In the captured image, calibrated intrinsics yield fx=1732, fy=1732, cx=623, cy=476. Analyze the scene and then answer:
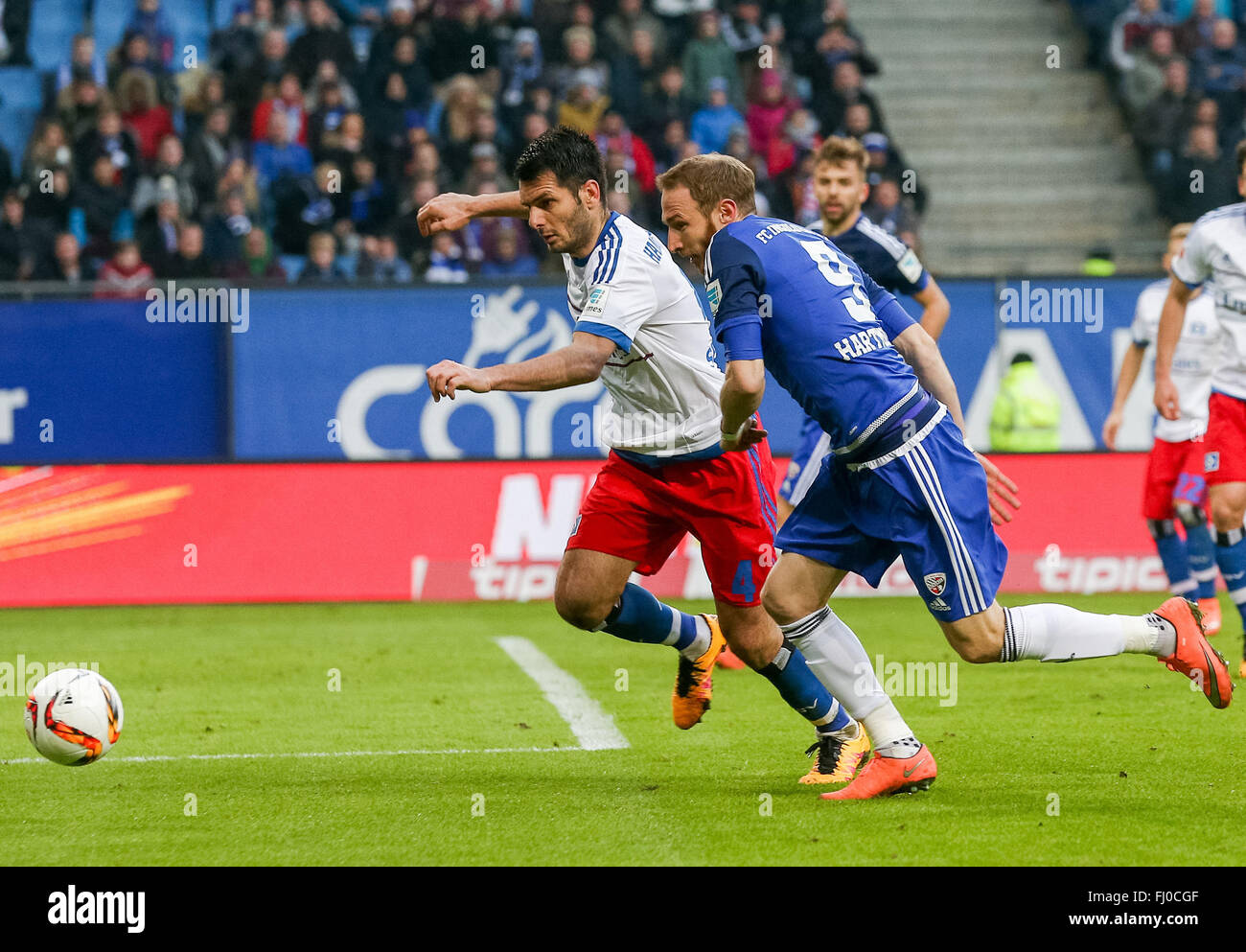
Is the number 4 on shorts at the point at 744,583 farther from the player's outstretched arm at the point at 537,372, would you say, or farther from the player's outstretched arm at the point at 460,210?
the player's outstretched arm at the point at 460,210

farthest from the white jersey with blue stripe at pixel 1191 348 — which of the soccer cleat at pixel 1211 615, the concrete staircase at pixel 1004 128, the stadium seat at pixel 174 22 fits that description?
the stadium seat at pixel 174 22

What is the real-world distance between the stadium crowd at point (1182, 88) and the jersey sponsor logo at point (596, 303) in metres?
12.9

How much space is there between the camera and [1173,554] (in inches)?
411

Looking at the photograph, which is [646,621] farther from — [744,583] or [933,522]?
[933,522]

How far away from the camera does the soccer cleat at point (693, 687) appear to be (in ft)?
21.9

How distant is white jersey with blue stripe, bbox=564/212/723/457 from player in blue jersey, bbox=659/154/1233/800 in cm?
46

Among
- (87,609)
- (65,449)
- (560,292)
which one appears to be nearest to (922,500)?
(87,609)

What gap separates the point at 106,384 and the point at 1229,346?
9.33m

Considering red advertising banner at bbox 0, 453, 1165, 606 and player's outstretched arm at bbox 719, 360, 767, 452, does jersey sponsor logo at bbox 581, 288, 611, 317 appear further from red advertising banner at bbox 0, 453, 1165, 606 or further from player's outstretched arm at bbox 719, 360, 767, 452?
red advertising banner at bbox 0, 453, 1165, 606

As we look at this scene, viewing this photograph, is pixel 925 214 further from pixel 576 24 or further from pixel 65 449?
pixel 65 449

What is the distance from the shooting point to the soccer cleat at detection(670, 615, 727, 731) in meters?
6.67

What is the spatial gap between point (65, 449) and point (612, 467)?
8.98 metres

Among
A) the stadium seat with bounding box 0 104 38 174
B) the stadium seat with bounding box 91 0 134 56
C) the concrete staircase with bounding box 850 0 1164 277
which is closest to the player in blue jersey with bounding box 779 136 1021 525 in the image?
the concrete staircase with bounding box 850 0 1164 277

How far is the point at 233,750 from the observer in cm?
686
